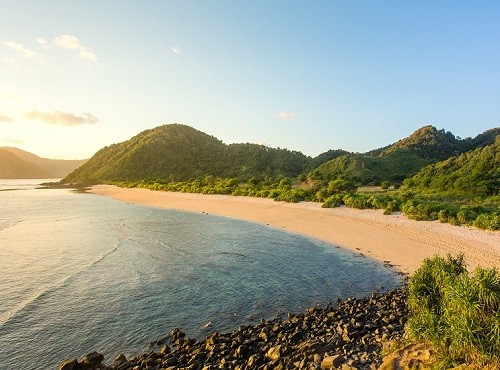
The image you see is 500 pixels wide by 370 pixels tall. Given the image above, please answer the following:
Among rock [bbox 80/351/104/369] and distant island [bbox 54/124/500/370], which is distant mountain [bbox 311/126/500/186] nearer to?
distant island [bbox 54/124/500/370]

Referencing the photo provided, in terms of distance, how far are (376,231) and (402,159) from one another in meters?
87.6

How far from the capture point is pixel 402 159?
113m

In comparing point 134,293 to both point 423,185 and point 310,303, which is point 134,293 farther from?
point 423,185

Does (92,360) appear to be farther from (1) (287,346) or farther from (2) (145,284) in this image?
(2) (145,284)

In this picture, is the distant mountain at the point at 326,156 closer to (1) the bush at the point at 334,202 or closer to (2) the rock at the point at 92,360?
(1) the bush at the point at 334,202

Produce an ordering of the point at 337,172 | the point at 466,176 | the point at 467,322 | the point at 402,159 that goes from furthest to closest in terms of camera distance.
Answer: the point at 402,159 → the point at 337,172 → the point at 466,176 → the point at 467,322

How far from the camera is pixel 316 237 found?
3578 centimetres

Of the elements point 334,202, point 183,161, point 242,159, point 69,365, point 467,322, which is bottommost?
point 69,365

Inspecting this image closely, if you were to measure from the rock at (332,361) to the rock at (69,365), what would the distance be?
333 inches

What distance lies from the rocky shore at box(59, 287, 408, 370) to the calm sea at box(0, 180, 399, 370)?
114 centimetres

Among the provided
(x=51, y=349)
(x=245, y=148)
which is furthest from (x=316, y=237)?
(x=245, y=148)

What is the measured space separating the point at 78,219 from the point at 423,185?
191 ft

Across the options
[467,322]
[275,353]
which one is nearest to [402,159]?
[275,353]

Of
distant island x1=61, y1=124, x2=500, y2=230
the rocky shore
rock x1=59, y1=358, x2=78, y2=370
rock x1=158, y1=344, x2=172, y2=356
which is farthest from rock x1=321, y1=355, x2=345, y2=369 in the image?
distant island x1=61, y1=124, x2=500, y2=230
